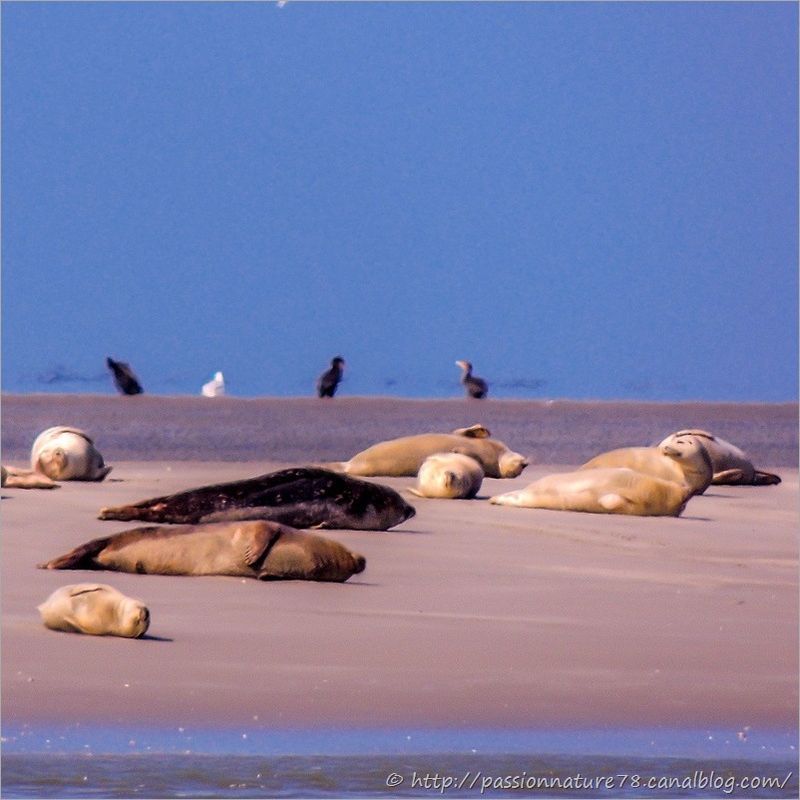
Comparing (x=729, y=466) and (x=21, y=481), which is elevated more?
(x=21, y=481)

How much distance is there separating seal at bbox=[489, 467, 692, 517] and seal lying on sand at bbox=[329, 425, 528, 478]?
89.9 inches

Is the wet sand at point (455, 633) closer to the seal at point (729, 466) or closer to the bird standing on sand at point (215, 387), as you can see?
the seal at point (729, 466)

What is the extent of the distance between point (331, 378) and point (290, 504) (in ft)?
63.4

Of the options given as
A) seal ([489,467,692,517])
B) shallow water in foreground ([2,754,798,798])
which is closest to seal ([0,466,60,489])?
seal ([489,467,692,517])

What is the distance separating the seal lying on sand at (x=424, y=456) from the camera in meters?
11.8

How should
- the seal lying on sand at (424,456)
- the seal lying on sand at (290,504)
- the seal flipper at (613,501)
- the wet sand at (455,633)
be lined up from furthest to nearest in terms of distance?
the seal lying on sand at (424,456)
the seal flipper at (613,501)
the seal lying on sand at (290,504)
the wet sand at (455,633)

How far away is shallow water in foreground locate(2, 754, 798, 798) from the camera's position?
12.1ft

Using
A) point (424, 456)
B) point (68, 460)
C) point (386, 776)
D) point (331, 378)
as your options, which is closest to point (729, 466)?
point (424, 456)

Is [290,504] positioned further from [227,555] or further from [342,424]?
[342,424]

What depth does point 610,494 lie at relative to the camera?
9.14 meters

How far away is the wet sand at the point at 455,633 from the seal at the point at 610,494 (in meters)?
0.14

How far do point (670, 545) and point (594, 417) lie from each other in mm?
17798

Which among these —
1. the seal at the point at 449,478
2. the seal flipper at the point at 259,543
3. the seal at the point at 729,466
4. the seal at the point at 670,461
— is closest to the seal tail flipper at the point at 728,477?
the seal at the point at 729,466

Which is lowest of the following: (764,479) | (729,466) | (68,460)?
(764,479)
